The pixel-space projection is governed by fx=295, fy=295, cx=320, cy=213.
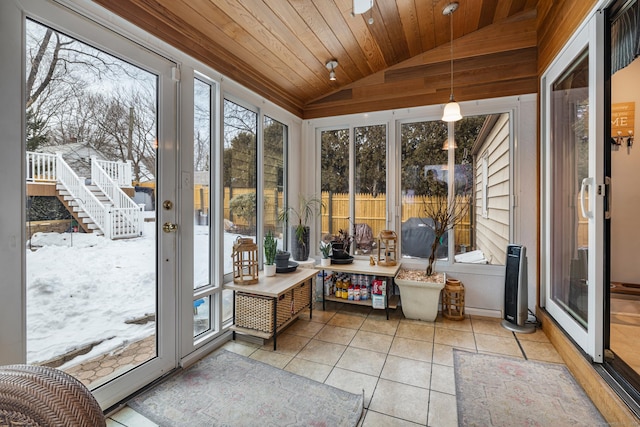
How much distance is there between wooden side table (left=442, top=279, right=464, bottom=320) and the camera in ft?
9.96

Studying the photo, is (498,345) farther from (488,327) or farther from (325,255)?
(325,255)

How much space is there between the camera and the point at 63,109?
1.58 m

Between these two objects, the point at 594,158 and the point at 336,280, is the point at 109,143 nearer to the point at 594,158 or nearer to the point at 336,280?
the point at 336,280

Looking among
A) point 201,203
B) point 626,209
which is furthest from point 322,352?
point 626,209

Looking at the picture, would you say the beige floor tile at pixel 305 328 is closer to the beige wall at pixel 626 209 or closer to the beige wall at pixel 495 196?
the beige wall at pixel 495 196

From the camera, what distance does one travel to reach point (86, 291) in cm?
167

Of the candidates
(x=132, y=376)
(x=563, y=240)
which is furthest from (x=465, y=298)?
(x=132, y=376)

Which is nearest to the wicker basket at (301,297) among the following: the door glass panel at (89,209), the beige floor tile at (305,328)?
the beige floor tile at (305,328)

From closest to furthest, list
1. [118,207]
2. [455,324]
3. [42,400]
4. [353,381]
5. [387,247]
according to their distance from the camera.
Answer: [42,400] → [118,207] → [353,381] → [455,324] → [387,247]

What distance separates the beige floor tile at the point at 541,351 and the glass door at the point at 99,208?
108 inches

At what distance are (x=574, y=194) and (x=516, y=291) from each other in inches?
40.0

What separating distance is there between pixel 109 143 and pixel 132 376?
1.46m

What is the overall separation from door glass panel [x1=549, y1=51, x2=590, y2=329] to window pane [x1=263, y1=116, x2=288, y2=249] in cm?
270

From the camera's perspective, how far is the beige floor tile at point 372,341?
2.47m
